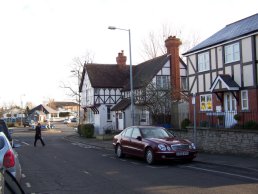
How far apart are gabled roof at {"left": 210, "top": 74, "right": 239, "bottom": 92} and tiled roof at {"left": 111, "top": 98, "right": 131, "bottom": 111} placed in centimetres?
1730

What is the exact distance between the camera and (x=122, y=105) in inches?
1634

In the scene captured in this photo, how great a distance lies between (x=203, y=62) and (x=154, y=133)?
415 inches

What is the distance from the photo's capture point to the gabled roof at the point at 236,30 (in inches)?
842

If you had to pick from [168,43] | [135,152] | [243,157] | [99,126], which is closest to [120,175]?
[135,152]

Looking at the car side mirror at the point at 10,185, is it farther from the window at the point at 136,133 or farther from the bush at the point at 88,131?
the bush at the point at 88,131

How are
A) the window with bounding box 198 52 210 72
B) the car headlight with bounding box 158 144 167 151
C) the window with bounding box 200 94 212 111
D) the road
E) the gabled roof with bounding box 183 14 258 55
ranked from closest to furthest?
the road < the car headlight with bounding box 158 144 167 151 < the gabled roof with bounding box 183 14 258 55 < the window with bounding box 198 52 210 72 < the window with bounding box 200 94 212 111

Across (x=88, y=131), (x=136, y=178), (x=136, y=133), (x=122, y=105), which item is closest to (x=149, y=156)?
(x=136, y=133)

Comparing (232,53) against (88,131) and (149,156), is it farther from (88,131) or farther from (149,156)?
(88,131)

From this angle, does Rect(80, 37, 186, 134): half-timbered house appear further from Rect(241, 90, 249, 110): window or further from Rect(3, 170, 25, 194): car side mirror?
Rect(3, 170, 25, 194): car side mirror

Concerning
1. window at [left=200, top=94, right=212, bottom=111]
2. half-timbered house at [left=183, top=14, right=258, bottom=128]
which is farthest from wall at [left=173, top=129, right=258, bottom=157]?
window at [left=200, top=94, right=212, bottom=111]

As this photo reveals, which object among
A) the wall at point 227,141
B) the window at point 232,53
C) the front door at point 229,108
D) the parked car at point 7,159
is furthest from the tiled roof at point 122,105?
the parked car at point 7,159

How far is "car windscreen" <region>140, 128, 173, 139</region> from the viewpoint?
1648 cm

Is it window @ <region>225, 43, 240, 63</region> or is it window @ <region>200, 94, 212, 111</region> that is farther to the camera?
window @ <region>200, 94, 212, 111</region>

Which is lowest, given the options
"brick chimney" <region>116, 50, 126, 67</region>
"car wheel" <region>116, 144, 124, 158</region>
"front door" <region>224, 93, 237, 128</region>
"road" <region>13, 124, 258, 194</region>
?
"road" <region>13, 124, 258, 194</region>
